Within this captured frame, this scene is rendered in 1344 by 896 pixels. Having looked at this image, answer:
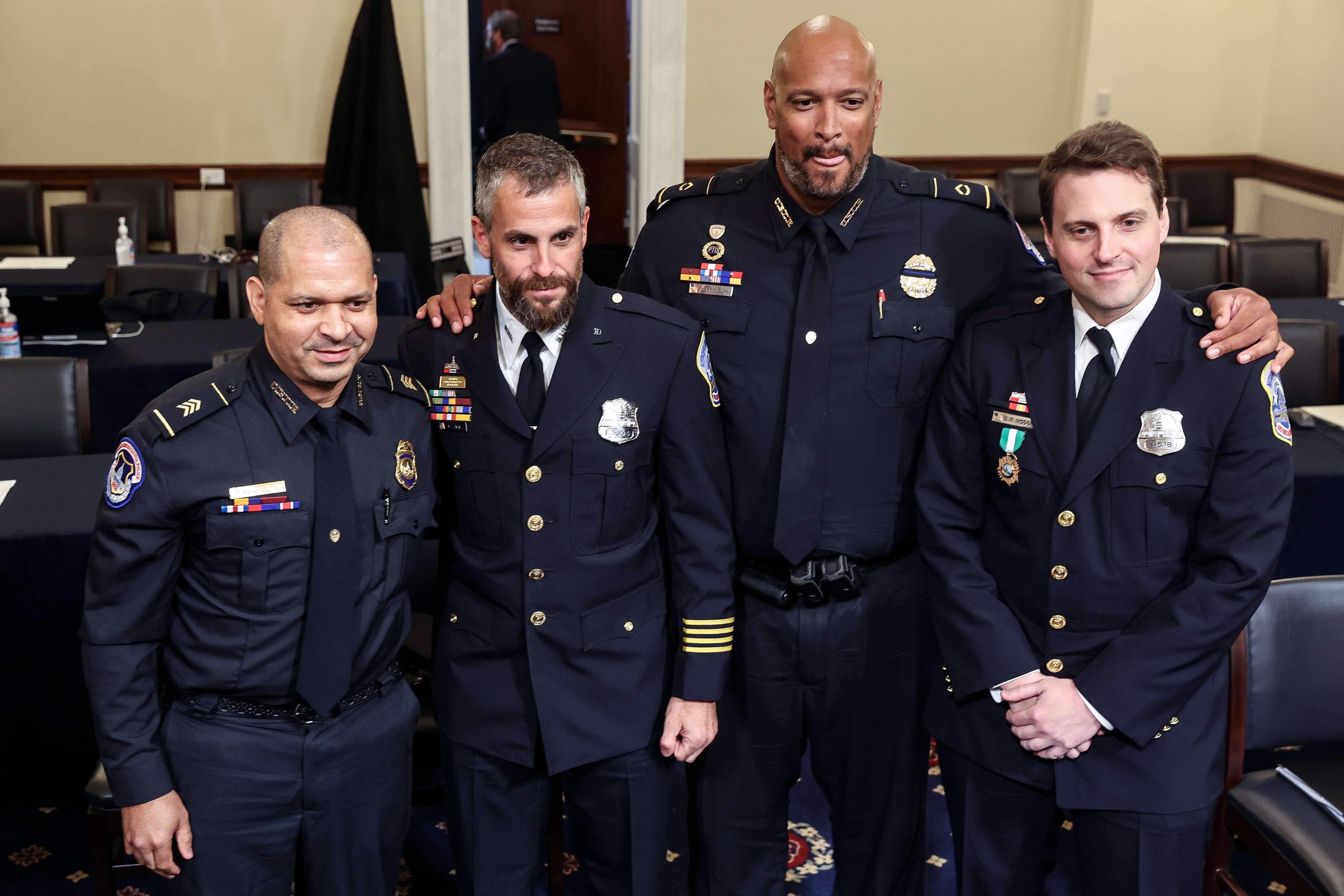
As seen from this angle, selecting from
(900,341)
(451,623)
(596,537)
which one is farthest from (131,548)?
(900,341)

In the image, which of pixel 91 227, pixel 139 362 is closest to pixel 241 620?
pixel 139 362

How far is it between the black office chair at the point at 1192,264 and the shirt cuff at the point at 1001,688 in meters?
3.63

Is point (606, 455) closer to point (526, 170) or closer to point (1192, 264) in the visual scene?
point (526, 170)

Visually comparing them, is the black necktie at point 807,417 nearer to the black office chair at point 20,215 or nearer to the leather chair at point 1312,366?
the leather chair at point 1312,366

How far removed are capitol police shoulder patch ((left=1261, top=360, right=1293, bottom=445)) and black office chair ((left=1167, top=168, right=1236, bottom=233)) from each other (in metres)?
6.37

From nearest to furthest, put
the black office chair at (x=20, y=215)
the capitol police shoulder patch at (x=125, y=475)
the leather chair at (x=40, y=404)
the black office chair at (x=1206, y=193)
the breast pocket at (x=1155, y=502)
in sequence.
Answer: the capitol police shoulder patch at (x=125, y=475) → the breast pocket at (x=1155, y=502) → the leather chair at (x=40, y=404) → the black office chair at (x=20, y=215) → the black office chair at (x=1206, y=193)

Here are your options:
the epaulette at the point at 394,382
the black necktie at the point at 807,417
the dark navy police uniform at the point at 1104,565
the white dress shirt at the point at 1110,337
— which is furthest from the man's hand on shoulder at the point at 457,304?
the white dress shirt at the point at 1110,337

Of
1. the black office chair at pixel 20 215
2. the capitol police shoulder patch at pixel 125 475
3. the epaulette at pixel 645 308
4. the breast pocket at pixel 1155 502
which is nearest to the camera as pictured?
the capitol police shoulder patch at pixel 125 475

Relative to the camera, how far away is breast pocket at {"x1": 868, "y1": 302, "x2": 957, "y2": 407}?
7.07 feet

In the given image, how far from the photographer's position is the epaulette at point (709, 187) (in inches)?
90.9

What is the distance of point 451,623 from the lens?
6.80ft

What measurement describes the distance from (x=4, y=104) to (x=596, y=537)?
6.33 m

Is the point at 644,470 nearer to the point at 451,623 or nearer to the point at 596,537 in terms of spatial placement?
the point at 596,537

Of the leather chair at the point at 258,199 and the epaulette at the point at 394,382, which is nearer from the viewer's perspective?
the epaulette at the point at 394,382
